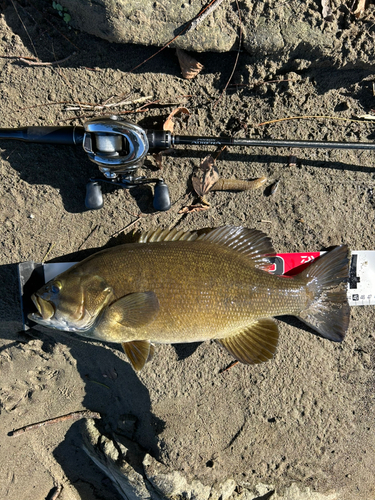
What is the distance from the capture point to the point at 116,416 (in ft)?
9.34

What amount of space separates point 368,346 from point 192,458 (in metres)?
1.86

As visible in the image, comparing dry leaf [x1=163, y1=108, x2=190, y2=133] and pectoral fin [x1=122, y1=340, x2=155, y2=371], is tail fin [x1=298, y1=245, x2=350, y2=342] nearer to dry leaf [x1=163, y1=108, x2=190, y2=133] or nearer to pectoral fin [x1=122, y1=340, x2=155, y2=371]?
pectoral fin [x1=122, y1=340, x2=155, y2=371]

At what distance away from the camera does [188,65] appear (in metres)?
2.50

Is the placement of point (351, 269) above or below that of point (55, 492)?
above

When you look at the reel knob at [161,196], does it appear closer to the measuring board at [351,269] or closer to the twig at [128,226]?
the twig at [128,226]

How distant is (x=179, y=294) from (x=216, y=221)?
803mm

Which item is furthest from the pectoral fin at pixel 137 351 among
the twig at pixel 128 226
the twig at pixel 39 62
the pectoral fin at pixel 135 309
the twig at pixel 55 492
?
the twig at pixel 39 62

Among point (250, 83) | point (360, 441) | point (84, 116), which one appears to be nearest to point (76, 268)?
point (84, 116)

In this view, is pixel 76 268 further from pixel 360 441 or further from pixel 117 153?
pixel 360 441

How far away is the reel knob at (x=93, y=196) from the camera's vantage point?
7.77 ft

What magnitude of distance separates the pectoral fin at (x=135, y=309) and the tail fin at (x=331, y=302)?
4.15 feet

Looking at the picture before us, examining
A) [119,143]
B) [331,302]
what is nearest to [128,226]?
[119,143]

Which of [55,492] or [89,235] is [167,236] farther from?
[55,492]

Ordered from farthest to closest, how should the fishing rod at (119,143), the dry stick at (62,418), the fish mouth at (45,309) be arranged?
the dry stick at (62,418), the fish mouth at (45,309), the fishing rod at (119,143)
